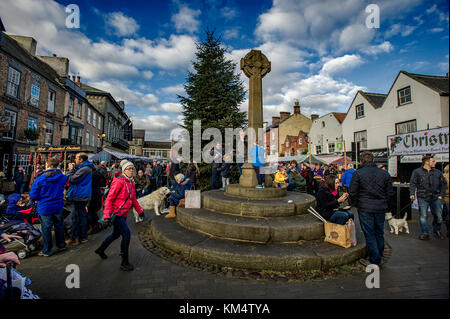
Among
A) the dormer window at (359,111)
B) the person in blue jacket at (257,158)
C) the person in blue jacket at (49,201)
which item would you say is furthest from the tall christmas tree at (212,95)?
the dormer window at (359,111)

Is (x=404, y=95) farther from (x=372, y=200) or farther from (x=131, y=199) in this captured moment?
(x=131, y=199)

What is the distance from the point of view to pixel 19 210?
5660mm

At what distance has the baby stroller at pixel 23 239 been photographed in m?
3.89

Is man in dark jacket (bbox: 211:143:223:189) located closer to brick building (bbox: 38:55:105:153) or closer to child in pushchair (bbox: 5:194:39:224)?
child in pushchair (bbox: 5:194:39:224)

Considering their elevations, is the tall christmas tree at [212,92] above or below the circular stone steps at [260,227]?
above

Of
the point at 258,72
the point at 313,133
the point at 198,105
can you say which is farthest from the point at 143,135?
the point at 258,72

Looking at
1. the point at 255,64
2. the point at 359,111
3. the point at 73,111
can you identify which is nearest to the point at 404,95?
the point at 359,111

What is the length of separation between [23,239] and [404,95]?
22876 millimetres

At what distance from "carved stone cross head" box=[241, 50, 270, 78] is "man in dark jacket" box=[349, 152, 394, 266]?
472 centimetres

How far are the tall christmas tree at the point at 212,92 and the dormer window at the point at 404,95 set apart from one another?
42.6ft

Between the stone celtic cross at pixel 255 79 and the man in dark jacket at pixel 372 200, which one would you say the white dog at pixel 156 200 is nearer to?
the stone celtic cross at pixel 255 79

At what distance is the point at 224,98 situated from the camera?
1335cm
